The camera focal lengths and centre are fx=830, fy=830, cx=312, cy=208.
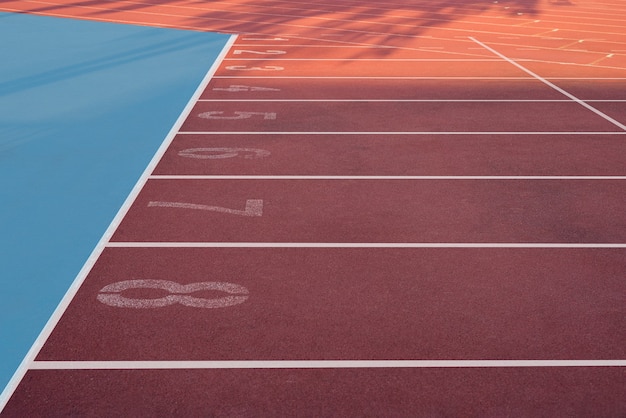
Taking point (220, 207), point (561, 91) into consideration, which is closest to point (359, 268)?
point (220, 207)

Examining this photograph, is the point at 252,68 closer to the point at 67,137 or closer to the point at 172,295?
the point at 67,137

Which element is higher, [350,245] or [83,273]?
[83,273]

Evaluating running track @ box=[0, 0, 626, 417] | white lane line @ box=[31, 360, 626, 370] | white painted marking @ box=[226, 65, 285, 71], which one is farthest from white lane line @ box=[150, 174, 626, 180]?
white painted marking @ box=[226, 65, 285, 71]

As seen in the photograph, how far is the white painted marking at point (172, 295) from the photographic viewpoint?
189 inches

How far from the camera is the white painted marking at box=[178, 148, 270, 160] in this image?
25.6 feet

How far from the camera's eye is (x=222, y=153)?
7930mm

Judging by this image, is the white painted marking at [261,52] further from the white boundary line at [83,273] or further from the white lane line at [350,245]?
the white lane line at [350,245]

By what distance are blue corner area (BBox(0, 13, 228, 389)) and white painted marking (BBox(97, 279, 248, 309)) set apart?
1.02 ft

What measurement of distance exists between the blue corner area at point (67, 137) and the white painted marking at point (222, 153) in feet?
1.33

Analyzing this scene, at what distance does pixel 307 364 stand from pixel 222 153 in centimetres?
406

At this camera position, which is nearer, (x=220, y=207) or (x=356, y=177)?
(x=220, y=207)

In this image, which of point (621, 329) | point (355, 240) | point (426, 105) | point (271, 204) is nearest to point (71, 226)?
point (271, 204)

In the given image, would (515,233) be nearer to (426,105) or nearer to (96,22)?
(426,105)

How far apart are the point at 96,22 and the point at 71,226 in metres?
12.3
